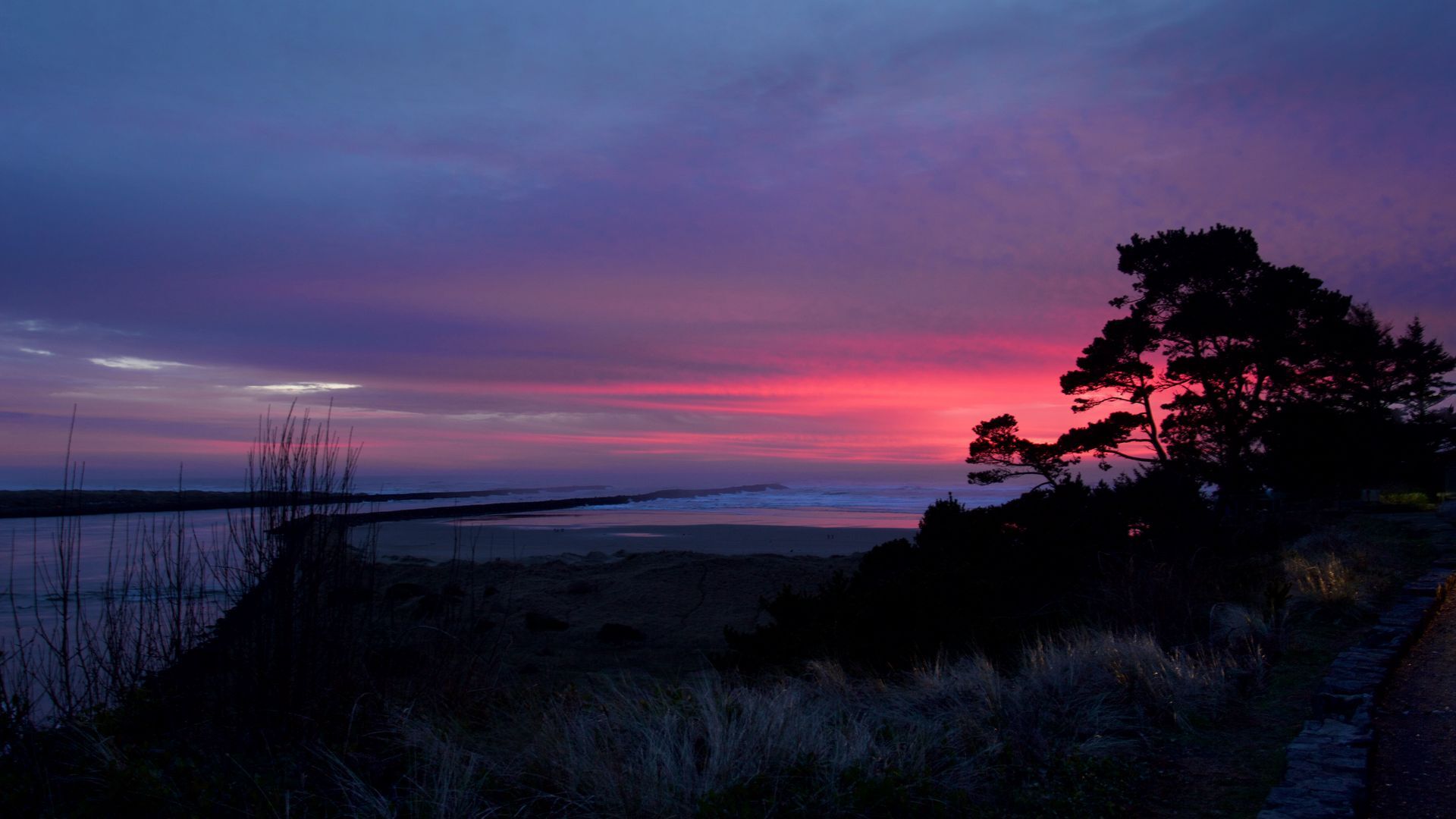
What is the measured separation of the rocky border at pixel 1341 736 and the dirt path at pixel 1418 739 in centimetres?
10

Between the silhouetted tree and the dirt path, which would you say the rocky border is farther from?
the silhouetted tree

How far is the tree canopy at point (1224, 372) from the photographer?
2061cm

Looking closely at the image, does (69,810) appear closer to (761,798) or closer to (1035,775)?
(761,798)

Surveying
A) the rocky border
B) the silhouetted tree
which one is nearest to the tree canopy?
the silhouetted tree

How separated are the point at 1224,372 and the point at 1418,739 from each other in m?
17.9

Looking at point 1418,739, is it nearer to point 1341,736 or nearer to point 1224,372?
point 1341,736

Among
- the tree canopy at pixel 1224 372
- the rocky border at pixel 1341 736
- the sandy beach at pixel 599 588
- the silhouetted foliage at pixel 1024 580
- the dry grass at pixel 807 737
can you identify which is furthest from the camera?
the tree canopy at pixel 1224 372

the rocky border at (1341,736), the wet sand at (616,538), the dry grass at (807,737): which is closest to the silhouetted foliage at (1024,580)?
the rocky border at (1341,736)

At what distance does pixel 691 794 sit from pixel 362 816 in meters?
1.58

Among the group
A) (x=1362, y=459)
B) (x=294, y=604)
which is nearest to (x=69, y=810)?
(x=294, y=604)

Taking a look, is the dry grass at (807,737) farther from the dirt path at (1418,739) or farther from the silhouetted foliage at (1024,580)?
the silhouetted foliage at (1024,580)

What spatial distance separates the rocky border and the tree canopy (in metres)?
12.3

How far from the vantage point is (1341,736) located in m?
5.09

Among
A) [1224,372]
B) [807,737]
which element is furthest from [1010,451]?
[807,737]
